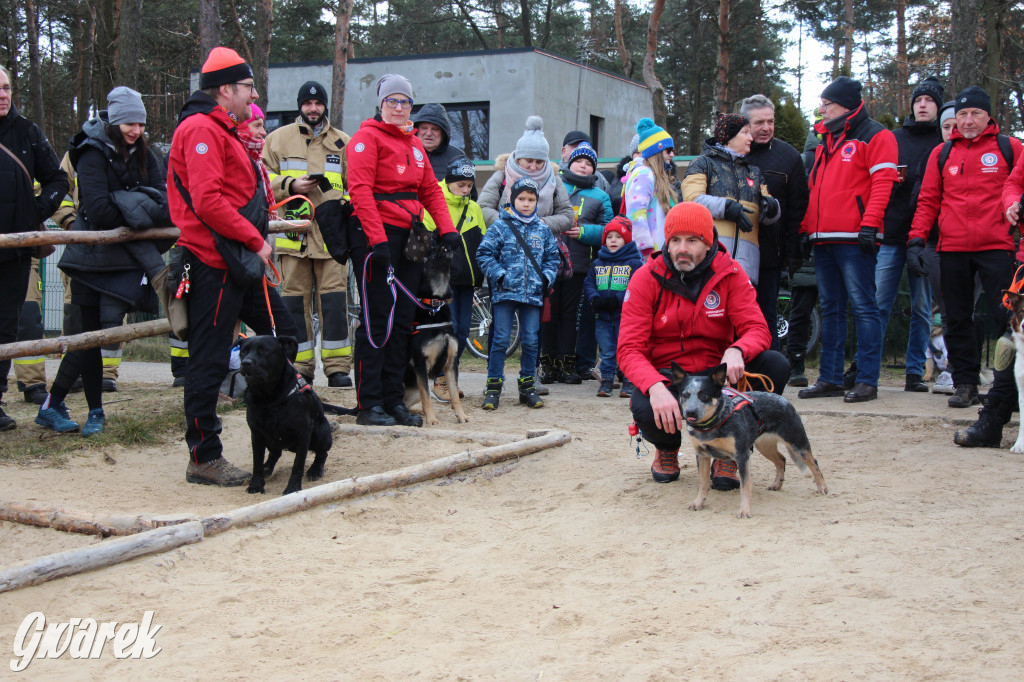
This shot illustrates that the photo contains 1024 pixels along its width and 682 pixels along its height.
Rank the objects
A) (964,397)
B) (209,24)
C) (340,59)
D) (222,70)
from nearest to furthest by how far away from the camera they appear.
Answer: (222,70)
(964,397)
(209,24)
(340,59)

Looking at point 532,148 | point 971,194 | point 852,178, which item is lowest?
point 971,194

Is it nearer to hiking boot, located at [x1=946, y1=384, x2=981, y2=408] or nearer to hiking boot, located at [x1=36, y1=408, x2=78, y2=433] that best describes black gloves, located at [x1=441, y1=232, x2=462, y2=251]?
hiking boot, located at [x1=36, y1=408, x2=78, y2=433]

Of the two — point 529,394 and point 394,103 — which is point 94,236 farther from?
point 529,394

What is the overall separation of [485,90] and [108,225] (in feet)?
55.3

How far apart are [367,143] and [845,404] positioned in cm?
425

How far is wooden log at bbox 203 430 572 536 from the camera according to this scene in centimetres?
425

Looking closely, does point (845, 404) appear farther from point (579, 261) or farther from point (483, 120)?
point (483, 120)

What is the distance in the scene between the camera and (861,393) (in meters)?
7.53

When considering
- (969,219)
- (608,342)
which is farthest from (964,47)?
(608,342)

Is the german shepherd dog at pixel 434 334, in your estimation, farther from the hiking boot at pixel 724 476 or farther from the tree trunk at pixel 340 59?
the tree trunk at pixel 340 59

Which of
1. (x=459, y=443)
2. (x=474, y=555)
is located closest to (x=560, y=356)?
(x=459, y=443)

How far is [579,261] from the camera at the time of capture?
28.3 feet

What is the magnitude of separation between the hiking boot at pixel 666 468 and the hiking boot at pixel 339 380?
4.04 metres

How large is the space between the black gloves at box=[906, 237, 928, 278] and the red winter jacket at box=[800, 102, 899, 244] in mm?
341
